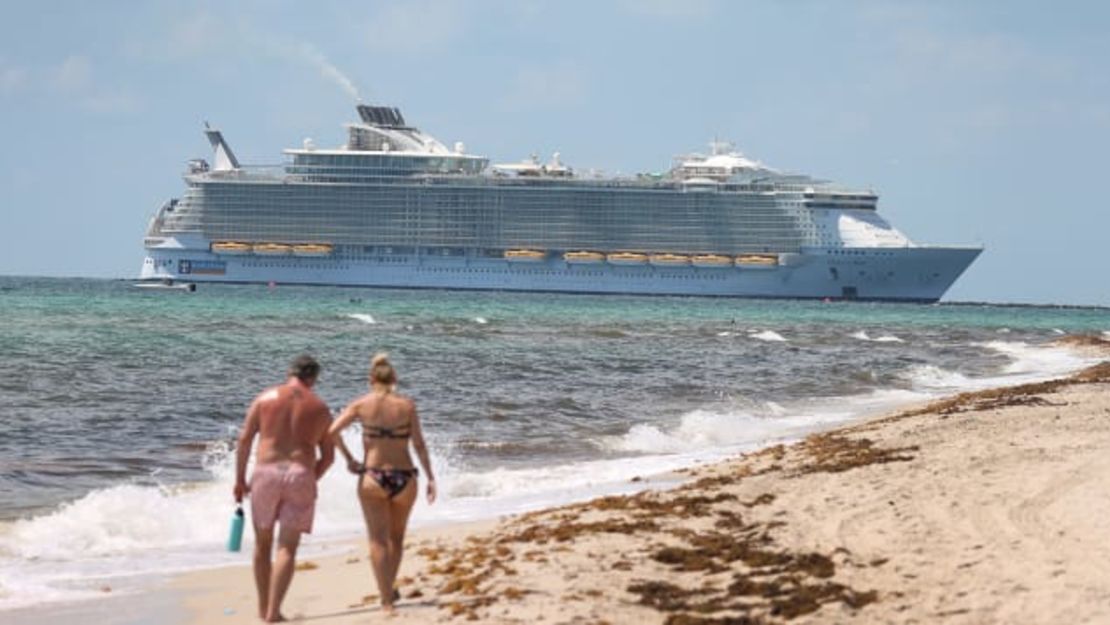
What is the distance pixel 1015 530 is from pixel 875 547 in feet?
2.51

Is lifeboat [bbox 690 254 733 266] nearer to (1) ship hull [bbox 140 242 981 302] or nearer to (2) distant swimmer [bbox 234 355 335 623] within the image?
(1) ship hull [bbox 140 242 981 302]

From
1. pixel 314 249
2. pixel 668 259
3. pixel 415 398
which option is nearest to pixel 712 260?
pixel 668 259

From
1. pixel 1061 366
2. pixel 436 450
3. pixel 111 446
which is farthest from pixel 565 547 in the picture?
pixel 1061 366

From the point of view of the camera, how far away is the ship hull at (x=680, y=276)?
108m

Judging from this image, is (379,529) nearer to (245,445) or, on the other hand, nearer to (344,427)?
(344,427)

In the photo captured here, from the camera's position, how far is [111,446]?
1708 centimetres

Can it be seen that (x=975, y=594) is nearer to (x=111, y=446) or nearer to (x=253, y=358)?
(x=111, y=446)

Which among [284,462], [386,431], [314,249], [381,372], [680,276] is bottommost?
[284,462]

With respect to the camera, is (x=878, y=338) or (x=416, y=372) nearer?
(x=416, y=372)

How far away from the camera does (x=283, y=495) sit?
796cm

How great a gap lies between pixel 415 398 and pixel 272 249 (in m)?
90.3

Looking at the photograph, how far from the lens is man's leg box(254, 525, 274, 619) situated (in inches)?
318

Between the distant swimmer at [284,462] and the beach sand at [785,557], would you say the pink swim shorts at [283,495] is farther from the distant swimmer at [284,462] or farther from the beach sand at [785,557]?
the beach sand at [785,557]

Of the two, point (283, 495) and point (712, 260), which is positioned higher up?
point (712, 260)
